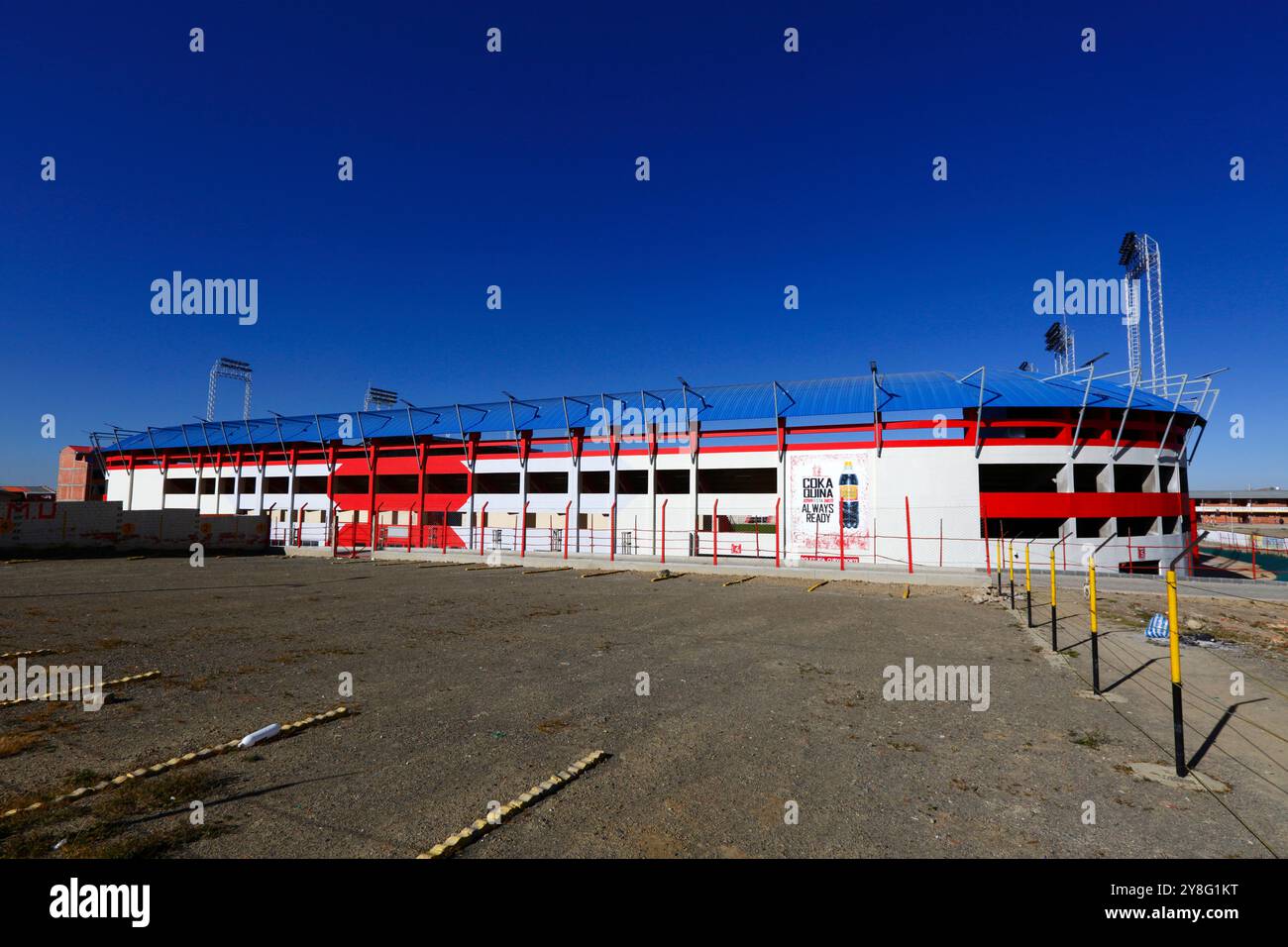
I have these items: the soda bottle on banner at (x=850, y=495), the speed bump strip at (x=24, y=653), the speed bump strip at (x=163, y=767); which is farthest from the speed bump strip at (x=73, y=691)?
the soda bottle on banner at (x=850, y=495)

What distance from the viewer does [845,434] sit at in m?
32.9

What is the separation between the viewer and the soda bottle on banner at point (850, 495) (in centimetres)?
3173

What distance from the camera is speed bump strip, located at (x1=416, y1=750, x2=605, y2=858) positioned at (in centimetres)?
391

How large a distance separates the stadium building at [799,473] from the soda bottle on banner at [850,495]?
7cm

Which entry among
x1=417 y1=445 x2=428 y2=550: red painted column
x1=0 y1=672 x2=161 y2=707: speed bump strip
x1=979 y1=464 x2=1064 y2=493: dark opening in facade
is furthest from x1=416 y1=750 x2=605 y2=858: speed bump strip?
x1=417 y1=445 x2=428 y2=550: red painted column

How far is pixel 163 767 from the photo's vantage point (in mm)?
5137

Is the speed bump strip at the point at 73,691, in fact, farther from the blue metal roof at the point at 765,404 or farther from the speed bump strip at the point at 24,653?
the blue metal roof at the point at 765,404

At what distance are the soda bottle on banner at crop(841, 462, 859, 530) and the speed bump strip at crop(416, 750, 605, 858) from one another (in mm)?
28511

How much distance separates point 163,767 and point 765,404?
108 ft

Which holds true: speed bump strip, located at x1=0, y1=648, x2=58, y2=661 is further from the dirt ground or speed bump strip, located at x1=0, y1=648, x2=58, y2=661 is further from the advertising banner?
the advertising banner

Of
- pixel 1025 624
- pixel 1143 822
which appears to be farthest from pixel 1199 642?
pixel 1143 822
